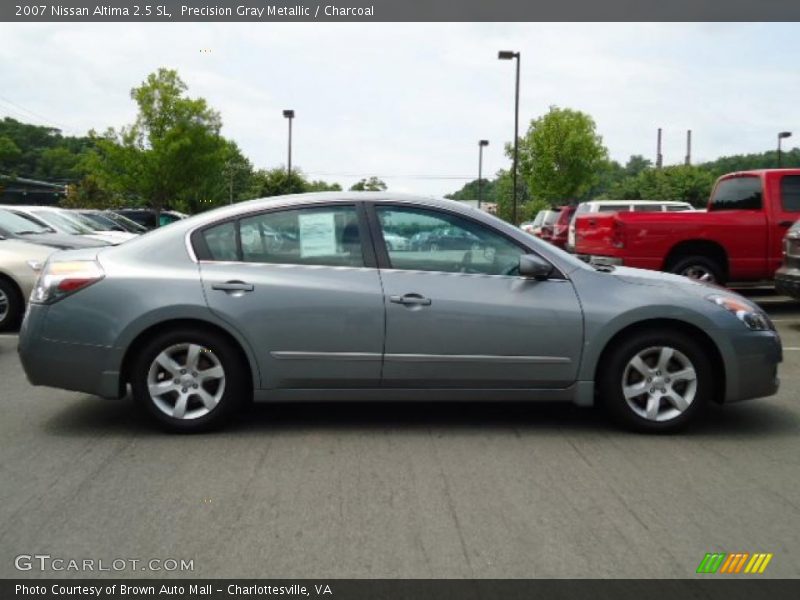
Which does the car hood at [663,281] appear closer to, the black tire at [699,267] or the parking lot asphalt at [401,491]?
the parking lot asphalt at [401,491]

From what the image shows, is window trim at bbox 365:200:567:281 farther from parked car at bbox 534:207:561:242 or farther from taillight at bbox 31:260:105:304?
parked car at bbox 534:207:561:242

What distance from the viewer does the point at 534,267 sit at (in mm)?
5453

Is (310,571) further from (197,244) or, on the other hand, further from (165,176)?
(165,176)

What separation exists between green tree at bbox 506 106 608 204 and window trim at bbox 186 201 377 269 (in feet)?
152

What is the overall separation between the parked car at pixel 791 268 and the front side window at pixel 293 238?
23.4 ft

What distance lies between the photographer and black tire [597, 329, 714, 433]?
5.50 metres

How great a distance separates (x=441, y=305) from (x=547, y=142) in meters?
47.0

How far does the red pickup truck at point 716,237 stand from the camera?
41.2 ft

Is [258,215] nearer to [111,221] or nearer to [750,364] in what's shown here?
[750,364]

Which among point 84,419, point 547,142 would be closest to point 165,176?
point 547,142

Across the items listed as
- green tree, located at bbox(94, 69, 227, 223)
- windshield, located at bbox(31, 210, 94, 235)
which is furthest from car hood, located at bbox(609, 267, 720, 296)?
green tree, located at bbox(94, 69, 227, 223)

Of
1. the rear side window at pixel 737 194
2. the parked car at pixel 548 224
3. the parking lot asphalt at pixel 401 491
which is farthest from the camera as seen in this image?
the parked car at pixel 548 224


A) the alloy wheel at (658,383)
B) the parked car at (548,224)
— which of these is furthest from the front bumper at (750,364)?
the parked car at (548,224)
